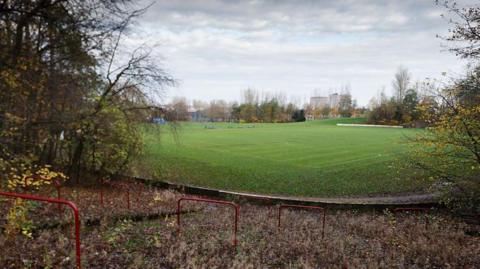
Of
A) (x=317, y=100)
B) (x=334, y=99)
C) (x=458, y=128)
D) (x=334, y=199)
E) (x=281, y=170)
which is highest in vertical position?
(x=317, y=100)

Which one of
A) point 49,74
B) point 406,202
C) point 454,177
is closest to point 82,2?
point 49,74

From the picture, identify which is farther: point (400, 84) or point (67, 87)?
point (400, 84)

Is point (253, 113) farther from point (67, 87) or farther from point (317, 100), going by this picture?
point (67, 87)

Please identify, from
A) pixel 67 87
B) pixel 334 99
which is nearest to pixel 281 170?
pixel 67 87

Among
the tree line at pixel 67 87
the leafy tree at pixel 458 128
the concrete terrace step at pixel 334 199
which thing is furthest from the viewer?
the concrete terrace step at pixel 334 199

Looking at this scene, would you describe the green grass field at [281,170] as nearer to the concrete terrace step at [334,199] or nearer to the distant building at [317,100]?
the concrete terrace step at [334,199]

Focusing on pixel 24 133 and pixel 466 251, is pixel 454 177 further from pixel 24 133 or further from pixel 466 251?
pixel 24 133

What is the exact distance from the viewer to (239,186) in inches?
763

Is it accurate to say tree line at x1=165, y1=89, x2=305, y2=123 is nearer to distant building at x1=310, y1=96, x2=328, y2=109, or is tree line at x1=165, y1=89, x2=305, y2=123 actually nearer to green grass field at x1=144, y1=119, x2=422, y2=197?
distant building at x1=310, y1=96, x2=328, y2=109

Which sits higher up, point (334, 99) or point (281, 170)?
point (334, 99)

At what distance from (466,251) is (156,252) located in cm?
682

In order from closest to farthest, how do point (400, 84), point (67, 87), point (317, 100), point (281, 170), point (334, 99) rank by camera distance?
1. point (67, 87)
2. point (281, 170)
3. point (400, 84)
4. point (334, 99)
5. point (317, 100)

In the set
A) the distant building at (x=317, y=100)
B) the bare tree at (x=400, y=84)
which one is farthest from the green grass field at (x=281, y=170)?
the distant building at (x=317, y=100)

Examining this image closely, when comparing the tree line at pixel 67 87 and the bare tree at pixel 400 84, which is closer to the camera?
the tree line at pixel 67 87
